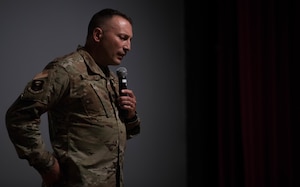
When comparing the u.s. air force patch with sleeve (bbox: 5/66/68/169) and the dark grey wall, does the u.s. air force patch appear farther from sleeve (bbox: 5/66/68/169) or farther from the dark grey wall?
the dark grey wall

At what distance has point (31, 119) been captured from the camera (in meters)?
1.42

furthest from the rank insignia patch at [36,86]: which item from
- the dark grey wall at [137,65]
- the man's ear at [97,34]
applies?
the dark grey wall at [137,65]

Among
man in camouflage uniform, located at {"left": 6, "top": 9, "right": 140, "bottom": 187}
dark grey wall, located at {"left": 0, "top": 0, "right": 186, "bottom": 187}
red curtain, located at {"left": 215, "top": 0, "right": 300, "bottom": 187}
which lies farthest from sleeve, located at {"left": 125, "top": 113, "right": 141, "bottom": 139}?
red curtain, located at {"left": 215, "top": 0, "right": 300, "bottom": 187}

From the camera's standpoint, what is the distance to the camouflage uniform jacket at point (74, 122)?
4.63 feet

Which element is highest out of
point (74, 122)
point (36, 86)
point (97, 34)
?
point (97, 34)

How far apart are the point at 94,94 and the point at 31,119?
240 mm

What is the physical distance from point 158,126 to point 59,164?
139 centimetres

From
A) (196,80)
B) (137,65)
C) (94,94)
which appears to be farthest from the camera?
(196,80)

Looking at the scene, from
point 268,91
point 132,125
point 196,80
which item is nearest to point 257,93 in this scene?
point 268,91

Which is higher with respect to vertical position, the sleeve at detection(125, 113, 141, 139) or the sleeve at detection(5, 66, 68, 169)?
the sleeve at detection(5, 66, 68, 169)

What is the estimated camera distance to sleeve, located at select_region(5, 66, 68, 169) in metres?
1.40

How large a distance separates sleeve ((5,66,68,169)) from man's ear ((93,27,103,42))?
0.27 metres

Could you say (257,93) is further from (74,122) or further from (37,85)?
(37,85)

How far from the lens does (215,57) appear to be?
111 inches
